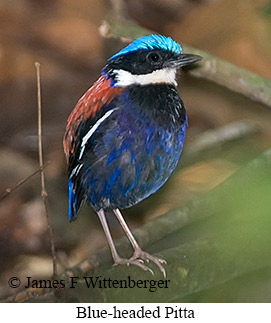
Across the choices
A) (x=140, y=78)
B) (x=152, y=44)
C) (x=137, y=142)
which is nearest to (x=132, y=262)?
(x=137, y=142)

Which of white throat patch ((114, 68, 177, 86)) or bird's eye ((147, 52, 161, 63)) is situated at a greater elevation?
bird's eye ((147, 52, 161, 63))

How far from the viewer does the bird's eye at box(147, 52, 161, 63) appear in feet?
8.45

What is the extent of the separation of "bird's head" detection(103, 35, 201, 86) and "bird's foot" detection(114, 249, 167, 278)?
726mm

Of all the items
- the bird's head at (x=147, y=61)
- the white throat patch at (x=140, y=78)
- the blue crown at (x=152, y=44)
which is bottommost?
the white throat patch at (x=140, y=78)

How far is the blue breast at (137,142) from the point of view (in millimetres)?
2523

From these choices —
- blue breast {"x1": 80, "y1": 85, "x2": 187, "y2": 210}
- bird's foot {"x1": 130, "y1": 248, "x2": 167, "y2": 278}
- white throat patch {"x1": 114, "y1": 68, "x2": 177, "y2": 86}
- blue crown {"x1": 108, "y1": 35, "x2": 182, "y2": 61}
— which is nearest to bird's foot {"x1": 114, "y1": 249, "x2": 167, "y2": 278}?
bird's foot {"x1": 130, "y1": 248, "x2": 167, "y2": 278}

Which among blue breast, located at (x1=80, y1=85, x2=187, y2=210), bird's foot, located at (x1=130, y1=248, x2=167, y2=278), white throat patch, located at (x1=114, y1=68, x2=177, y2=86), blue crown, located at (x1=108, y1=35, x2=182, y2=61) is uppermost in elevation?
blue crown, located at (x1=108, y1=35, x2=182, y2=61)

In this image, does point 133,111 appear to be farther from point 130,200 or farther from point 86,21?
point 86,21

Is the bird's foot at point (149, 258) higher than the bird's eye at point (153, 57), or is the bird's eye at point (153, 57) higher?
the bird's eye at point (153, 57)

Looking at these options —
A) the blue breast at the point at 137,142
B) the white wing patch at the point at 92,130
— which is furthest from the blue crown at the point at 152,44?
the white wing patch at the point at 92,130

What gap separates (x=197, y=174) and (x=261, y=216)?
1.88 m

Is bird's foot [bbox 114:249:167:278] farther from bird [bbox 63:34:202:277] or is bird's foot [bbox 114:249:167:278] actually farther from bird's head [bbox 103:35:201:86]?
bird's head [bbox 103:35:201:86]

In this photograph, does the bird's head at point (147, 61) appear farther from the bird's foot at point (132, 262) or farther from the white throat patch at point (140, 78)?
the bird's foot at point (132, 262)

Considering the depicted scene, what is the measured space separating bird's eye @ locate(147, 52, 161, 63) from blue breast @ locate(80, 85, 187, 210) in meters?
0.11
